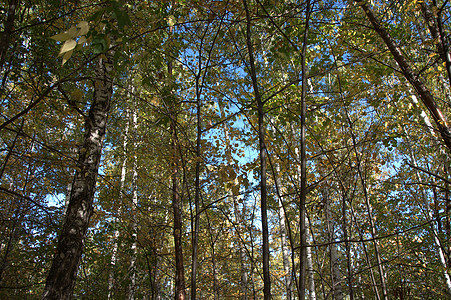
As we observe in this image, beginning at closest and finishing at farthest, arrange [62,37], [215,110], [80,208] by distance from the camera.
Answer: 1. [62,37]
2. [80,208]
3. [215,110]

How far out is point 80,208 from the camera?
2787 millimetres

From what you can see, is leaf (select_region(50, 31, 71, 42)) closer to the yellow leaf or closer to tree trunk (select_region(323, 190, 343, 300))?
the yellow leaf

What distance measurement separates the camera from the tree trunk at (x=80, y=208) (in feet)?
8.06

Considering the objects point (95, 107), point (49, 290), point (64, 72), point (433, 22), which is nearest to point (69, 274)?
point (49, 290)

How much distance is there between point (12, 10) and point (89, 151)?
1.71 metres

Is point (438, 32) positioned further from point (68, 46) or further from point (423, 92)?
point (68, 46)

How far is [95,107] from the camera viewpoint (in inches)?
127

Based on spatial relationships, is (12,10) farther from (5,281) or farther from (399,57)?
(5,281)

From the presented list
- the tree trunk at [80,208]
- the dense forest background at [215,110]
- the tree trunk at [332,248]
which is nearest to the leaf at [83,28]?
the dense forest background at [215,110]

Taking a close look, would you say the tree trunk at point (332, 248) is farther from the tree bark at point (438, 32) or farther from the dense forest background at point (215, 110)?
the tree bark at point (438, 32)

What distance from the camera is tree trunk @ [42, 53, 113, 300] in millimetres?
2457

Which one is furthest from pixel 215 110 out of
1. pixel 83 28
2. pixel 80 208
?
pixel 83 28

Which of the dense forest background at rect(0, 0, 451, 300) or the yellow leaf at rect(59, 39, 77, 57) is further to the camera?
the dense forest background at rect(0, 0, 451, 300)

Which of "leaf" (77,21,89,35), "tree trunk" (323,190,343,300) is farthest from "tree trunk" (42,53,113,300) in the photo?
"tree trunk" (323,190,343,300)
